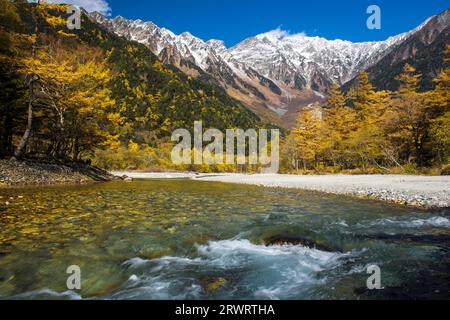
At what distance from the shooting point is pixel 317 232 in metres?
8.52

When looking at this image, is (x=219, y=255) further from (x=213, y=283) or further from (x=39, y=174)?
(x=39, y=174)

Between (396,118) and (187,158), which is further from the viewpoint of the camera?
(187,158)

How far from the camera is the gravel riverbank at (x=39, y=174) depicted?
67.5ft

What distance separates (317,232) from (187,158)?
8925cm

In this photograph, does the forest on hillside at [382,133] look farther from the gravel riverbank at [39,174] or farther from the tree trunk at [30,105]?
the tree trunk at [30,105]

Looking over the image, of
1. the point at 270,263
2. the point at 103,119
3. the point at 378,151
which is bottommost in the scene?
the point at 270,263

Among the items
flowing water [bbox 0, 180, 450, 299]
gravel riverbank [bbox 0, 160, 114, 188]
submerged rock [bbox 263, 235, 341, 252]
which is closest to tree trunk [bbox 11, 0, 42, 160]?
gravel riverbank [bbox 0, 160, 114, 188]

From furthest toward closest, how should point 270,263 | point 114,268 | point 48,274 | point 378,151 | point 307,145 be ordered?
point 307,145 < point 378,151 < point 270,263 < point 114,268 < point 48,274

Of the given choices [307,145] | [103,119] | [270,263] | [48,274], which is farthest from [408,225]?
[307,145]

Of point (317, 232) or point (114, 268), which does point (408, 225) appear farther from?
point (114, 268)

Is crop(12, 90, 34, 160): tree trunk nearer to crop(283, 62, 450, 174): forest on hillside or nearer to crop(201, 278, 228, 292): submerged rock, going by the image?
crop(201, 278, 228, 292): submerged rock

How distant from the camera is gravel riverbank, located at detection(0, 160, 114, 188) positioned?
20.6 m

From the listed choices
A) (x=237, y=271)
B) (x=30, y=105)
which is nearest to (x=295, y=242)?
(x=237, y=271)

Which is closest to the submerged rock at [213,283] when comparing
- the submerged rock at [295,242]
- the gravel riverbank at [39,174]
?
the submerged rock at [295,242]
